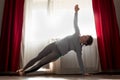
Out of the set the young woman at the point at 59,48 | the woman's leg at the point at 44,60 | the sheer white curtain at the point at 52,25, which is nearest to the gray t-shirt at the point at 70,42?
the young woman at the point at 59,48

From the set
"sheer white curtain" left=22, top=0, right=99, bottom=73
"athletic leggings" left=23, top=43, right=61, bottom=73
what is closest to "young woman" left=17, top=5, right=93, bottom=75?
"athletic leggings" left=23, top=43, right=61, bottom=73

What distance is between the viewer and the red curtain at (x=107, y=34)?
3601 mm

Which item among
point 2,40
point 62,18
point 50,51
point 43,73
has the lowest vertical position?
point 43,73

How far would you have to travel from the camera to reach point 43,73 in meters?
3.58

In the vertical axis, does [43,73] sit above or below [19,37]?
below

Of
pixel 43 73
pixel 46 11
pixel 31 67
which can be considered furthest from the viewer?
pixel 46 11

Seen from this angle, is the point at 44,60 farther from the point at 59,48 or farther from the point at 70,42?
the point at 70,42

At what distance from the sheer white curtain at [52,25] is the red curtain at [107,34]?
0.35 ft

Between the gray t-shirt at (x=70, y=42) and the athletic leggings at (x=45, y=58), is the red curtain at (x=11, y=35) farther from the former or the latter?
the gray t-shirt at (x=70, y=42)

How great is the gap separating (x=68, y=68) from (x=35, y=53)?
62cm

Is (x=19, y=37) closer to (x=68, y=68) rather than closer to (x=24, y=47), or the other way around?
(x=24, y=47)

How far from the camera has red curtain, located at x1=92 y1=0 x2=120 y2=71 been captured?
360cm

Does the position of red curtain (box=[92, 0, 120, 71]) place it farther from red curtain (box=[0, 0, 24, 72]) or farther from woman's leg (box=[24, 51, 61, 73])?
red curtain (box=[0, 0, 24, 72])

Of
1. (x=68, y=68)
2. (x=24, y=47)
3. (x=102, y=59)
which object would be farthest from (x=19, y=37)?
(x=102, y=59)
